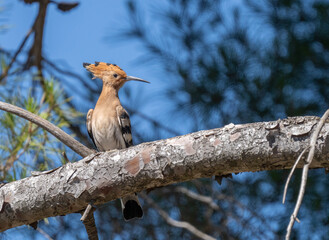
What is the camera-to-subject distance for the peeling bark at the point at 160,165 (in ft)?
5.12

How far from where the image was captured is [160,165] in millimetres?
1683

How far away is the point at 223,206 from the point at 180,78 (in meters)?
0.78

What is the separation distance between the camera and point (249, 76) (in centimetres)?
296

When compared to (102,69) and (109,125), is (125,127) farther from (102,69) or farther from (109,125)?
(102,69)

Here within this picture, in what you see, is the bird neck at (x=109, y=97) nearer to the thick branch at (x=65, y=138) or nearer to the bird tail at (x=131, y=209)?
the bird tail at (x=131, y=209)

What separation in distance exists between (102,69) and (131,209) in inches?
38.7

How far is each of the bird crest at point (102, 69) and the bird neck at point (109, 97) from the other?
105mm

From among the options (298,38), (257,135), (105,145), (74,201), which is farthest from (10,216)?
(298,38)

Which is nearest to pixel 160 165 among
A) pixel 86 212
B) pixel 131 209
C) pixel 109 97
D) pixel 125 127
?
pixel 86 212

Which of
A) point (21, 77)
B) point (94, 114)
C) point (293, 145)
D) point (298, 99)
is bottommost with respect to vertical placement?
point (293, 145)

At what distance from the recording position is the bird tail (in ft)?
8.60

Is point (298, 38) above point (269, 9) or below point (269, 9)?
below

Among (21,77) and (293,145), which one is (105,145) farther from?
(293,145)

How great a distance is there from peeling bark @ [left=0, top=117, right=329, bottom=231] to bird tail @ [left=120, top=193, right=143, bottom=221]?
0.78m
